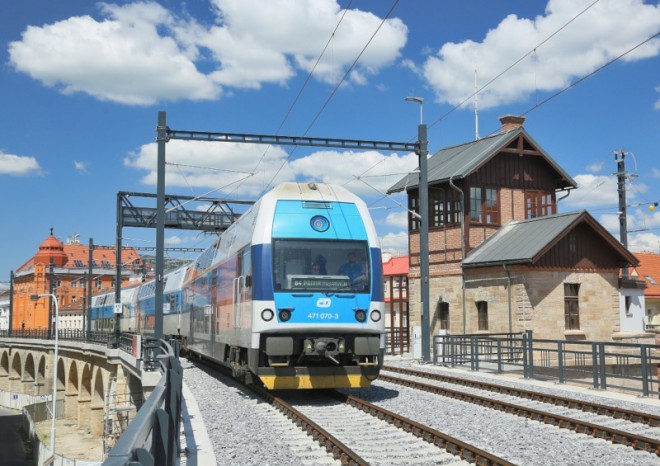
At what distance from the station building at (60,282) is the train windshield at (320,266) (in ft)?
292

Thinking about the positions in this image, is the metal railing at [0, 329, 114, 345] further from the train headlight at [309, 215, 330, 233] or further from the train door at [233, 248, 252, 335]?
the train headlight at [309, 215, 330, 233]

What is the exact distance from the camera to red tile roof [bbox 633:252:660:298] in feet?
172

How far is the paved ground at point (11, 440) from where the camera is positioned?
50.5m

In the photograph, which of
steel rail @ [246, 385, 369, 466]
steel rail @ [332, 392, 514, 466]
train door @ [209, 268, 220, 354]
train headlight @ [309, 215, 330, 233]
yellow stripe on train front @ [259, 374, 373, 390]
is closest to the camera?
steel rail @ [332, 392, 514, 466]

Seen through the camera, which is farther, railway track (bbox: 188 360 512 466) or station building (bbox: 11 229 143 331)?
station building (bbox: 11 229 143 331)

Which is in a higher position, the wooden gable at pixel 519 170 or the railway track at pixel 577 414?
the wooden gable at pixel 519 170

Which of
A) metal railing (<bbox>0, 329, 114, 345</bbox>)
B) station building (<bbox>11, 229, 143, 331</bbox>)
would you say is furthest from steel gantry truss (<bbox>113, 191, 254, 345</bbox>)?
station building (<bbox>11, 229, 143, 331</bbox>)

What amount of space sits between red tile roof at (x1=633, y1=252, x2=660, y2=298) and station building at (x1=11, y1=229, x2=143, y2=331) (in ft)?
215

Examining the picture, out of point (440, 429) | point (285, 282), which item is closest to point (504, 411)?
point (440, 429)

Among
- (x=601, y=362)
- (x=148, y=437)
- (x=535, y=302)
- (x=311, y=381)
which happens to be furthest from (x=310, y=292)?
(x=535, y=302)

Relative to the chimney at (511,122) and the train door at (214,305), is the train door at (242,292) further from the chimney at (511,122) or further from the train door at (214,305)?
the chimney at (511,122)

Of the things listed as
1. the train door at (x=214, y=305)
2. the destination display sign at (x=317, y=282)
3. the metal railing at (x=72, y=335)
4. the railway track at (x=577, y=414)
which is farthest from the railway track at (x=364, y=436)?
the metal railing at (x=72, y=335)

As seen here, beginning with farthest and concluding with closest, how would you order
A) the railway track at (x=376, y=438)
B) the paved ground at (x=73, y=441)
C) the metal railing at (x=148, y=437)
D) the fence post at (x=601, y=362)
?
the paved ground at (x=73, y=441) < the fence post at (x=601, y=362) < the railway track at (x=376, y=438) < the metal railing at (x=148, y=437)

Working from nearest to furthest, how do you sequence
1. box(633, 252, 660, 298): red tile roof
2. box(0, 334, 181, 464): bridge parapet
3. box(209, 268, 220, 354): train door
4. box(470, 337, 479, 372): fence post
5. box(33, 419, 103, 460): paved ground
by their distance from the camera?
1. box(209, 268, 220, 354): train door
2. box(470, 337, 479, 372): fence post
3. box(0, 334, 181, 464): bridge parapet
4. box(33, 419, 103, 460): paved ground
5. box(633, 252, 660, 298): red tile roof
